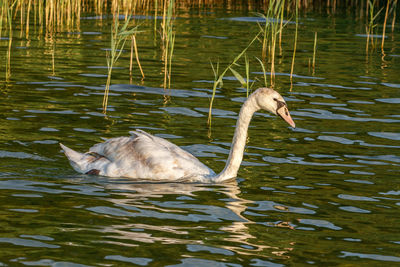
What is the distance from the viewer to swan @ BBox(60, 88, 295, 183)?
8.10m

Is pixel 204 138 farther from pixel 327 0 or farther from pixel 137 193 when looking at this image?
pixel 327 0

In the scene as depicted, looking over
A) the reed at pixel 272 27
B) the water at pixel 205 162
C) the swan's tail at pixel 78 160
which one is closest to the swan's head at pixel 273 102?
the water at pixel 205 162

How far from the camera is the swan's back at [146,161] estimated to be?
8.18 m

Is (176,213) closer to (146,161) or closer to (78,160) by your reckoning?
(146,161)

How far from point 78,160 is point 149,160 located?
0.80 m

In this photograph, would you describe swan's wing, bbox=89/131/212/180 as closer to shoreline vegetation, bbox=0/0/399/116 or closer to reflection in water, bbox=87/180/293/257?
reflection in water, bbox=87/180/293/257

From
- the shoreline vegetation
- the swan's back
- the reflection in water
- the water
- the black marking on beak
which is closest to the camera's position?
the water

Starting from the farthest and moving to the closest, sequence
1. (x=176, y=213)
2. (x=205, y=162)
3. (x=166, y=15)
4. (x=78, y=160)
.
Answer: (x=166, y=15), (x=205, y=162), (x=78, y=160), (x=176, y=213)

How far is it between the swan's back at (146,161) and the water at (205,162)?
18 cm

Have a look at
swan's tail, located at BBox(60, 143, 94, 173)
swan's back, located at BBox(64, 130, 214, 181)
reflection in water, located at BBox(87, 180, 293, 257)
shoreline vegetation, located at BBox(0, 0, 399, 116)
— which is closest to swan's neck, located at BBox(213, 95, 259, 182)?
reflection in water, located at BBox(87, 180, 293, 257)

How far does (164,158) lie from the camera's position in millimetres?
8211

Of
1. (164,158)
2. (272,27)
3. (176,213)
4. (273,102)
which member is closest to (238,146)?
(273,102)

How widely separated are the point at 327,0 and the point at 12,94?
2092 cm

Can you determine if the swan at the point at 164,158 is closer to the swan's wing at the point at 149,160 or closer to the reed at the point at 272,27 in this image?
the swan's wing at the point at 149,160
